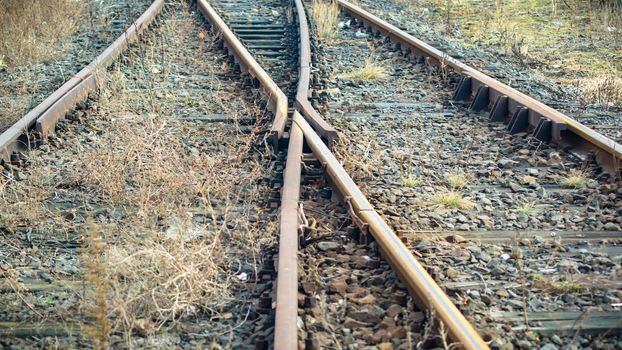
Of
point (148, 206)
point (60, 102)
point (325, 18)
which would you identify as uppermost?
point (325, 18)

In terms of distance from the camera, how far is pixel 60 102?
311 inches

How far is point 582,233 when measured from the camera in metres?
5.57

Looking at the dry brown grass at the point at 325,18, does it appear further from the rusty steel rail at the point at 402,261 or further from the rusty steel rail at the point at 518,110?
the rusty steel rail at the point at 402,261

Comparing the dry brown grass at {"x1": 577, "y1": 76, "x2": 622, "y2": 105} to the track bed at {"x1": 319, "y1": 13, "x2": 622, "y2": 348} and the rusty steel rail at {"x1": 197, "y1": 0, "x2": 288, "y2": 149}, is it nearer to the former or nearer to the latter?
the track bed at {"x1": 319, "y1": 13, "x2": 622, "y2": 348}

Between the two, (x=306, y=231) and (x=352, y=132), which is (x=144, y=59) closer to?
Result: (x=352, y=132)

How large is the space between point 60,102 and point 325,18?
5.95 metres

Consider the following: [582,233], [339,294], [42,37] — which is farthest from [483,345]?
[42,37]

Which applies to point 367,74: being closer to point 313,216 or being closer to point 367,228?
point 313,216

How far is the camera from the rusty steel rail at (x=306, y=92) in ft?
23.3

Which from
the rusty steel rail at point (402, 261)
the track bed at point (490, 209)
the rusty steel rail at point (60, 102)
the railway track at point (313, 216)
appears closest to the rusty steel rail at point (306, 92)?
the railway track at point (313, 216)

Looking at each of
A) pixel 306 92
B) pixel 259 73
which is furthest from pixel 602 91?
pixel 259 73

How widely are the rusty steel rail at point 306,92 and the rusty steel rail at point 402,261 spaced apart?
0.38 m

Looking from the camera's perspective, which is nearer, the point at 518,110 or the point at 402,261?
the point at 402,261

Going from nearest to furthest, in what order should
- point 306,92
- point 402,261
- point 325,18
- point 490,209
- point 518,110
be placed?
point 402,261 → point 490,209 → point 518,110 → point 306,92 → point 325,18
